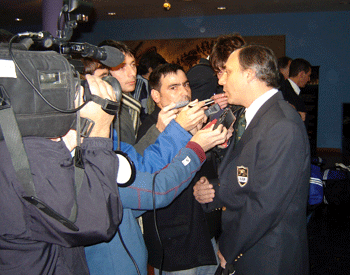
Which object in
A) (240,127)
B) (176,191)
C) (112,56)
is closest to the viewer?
(112,56)

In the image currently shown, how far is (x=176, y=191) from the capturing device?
1.12 m

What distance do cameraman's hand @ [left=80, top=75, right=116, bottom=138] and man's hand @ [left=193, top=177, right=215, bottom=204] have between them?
2.82ft

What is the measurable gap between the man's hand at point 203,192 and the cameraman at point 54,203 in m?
0.86

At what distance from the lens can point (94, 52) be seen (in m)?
0.91

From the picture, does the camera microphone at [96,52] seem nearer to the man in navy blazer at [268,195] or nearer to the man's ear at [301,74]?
the man in navy blazer at [268,195]

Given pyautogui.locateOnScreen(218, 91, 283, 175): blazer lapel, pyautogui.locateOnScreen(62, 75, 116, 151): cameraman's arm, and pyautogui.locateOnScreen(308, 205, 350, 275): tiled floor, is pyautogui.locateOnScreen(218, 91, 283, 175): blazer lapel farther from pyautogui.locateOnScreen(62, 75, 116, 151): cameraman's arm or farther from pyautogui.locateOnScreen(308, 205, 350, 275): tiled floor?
pyautogui.locateOnScreen(308, 205, 350, 275): tiled floor

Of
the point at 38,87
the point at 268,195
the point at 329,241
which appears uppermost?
the point at 38,87

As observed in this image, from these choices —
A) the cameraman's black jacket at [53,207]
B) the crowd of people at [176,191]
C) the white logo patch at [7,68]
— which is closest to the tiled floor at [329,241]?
the crowd of people at [176,191]

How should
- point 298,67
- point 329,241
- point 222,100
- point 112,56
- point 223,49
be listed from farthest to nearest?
point 298,67 < point 329,241 < point 223,49 < point 222,100 < point 112,56

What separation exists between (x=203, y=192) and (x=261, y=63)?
72 centimetres

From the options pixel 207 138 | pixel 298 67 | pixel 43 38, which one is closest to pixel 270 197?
pixel 207 138

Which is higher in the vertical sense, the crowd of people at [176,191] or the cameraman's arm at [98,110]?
the cameraman's arm at [98,110]

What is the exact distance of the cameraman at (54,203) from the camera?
0.70 metres

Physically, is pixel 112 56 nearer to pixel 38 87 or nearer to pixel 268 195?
pixel 38 87
